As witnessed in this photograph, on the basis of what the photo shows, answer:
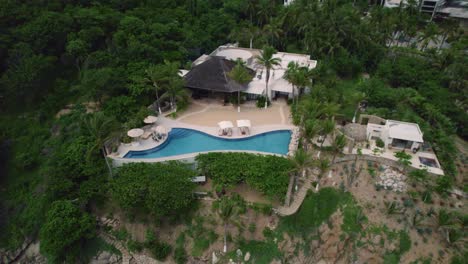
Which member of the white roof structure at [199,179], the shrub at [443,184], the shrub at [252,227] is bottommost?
the shrub at [252,227]

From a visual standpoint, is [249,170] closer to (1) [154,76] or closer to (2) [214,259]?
(2) [214,259]

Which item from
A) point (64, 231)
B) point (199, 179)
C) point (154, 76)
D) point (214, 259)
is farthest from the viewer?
point (154, 76)

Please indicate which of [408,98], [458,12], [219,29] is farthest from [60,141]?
[458,12]

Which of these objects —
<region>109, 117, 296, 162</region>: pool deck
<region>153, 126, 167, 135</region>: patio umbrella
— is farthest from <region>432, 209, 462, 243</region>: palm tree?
<region>153, 126, 167, 135</region>: patio umbrella

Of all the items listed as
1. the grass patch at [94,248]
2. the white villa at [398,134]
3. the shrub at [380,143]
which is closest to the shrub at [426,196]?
the white villa at [398,134]

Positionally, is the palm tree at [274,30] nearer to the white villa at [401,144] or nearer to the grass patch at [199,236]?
the white villa at [401,144]

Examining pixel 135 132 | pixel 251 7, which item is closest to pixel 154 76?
pixel 135 132

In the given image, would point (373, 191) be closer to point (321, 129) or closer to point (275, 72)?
point (321, 129)
